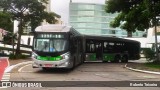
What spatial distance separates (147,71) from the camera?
2636 centimetres

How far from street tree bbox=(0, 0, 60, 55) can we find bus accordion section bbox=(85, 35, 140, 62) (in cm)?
1041

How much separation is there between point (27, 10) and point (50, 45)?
83.3ft

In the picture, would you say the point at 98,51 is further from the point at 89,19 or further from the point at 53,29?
the point at 89,19

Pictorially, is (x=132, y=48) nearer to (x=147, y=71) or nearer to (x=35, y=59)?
(x=147, y=71)

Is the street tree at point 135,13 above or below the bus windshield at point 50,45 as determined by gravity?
above

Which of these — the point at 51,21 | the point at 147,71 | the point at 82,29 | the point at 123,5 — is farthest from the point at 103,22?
the point at 147,71

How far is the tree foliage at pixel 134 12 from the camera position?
1342 inches

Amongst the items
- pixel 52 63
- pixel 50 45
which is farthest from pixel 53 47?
pixel 52 63

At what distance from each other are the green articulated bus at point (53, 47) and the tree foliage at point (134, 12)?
38.7 ft

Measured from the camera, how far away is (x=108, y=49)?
1596 inches

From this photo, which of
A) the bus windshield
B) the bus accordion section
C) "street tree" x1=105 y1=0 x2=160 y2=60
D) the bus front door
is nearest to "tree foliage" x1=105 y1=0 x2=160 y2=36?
"street tree" x1=105 y1=0 x2=160 y2=60

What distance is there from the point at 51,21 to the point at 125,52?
10.4 metres

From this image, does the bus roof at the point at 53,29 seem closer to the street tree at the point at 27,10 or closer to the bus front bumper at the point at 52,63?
the bus front bumper at the point at 52,63

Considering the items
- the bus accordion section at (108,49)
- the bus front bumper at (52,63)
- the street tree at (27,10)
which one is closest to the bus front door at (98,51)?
the bus accordion section at (108,49)
